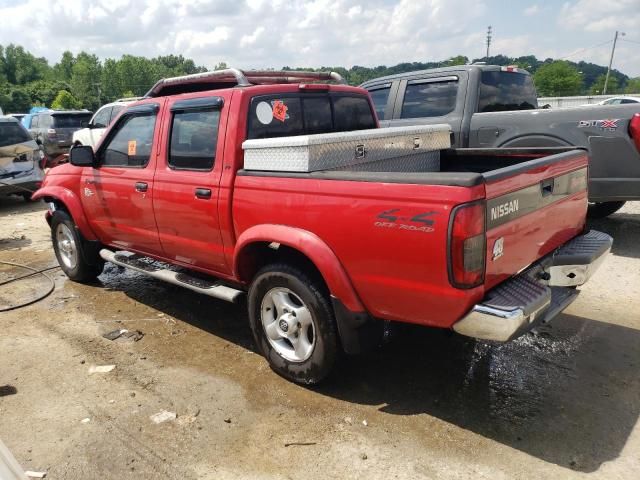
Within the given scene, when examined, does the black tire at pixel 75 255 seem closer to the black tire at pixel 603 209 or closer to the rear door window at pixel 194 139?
the rear door window at pixel 194 139

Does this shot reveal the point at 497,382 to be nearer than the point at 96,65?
Yes

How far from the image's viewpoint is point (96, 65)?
112438mm

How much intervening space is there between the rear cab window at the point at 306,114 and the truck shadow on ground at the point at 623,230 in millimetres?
3717

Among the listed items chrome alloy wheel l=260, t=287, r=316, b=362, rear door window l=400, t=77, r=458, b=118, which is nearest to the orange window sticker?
chrome alloy wheel l=260, t=287, r=316, b=362


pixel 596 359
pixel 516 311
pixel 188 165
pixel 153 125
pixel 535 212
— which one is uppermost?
pixel 153 125

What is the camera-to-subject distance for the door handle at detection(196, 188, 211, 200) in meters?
3.72

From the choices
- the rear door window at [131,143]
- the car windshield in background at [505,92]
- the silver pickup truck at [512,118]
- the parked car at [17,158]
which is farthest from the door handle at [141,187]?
the parked car at [17,158]

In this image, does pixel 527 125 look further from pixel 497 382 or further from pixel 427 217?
pixel 427 217

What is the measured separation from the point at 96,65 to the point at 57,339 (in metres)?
124

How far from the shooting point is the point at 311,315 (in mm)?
3254

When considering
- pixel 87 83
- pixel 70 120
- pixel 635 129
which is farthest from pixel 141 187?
pixel 87 83

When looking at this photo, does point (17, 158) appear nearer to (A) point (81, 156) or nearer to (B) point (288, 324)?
(A) point (81, 156)

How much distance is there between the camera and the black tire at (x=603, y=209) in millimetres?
7301

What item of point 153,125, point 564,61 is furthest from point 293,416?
point 564,61
